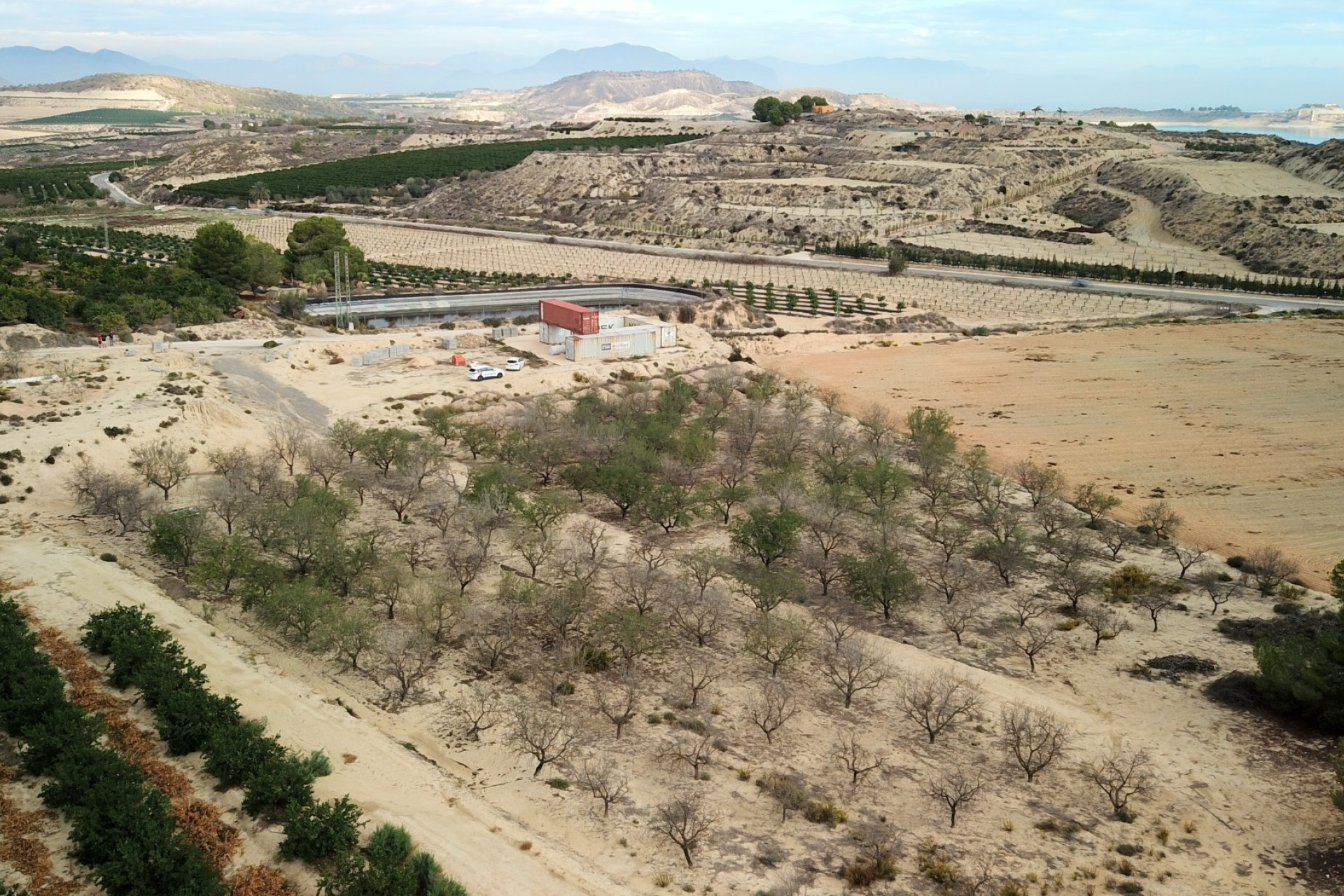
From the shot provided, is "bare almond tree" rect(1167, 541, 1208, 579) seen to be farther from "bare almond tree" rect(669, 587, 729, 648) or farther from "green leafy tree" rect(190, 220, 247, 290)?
"green leafy tree" rect(190, 220, 247, 290)

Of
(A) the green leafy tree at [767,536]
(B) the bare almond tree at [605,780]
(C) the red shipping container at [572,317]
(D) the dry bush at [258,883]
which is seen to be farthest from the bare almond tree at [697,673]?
(C) the red shipping container at [572,317]

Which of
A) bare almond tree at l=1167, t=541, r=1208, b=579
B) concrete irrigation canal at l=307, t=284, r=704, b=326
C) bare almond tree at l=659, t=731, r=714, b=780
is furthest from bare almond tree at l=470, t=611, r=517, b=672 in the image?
concrete irrigation canal at l=307, t=284, r=704, b=326

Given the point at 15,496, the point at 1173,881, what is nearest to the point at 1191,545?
the point at 1173,881

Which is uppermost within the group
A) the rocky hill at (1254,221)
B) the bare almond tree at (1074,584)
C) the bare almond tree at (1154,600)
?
the rocky hill at (1254,221)

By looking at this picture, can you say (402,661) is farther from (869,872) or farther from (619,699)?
(869,872)

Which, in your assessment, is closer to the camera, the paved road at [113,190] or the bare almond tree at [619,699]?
the bare almond tree at [619,699]

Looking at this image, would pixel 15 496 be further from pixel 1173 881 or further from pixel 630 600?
pixel 1173 881

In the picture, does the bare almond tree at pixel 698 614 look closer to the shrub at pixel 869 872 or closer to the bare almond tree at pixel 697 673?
the bare almond tree at pixel 697 673
